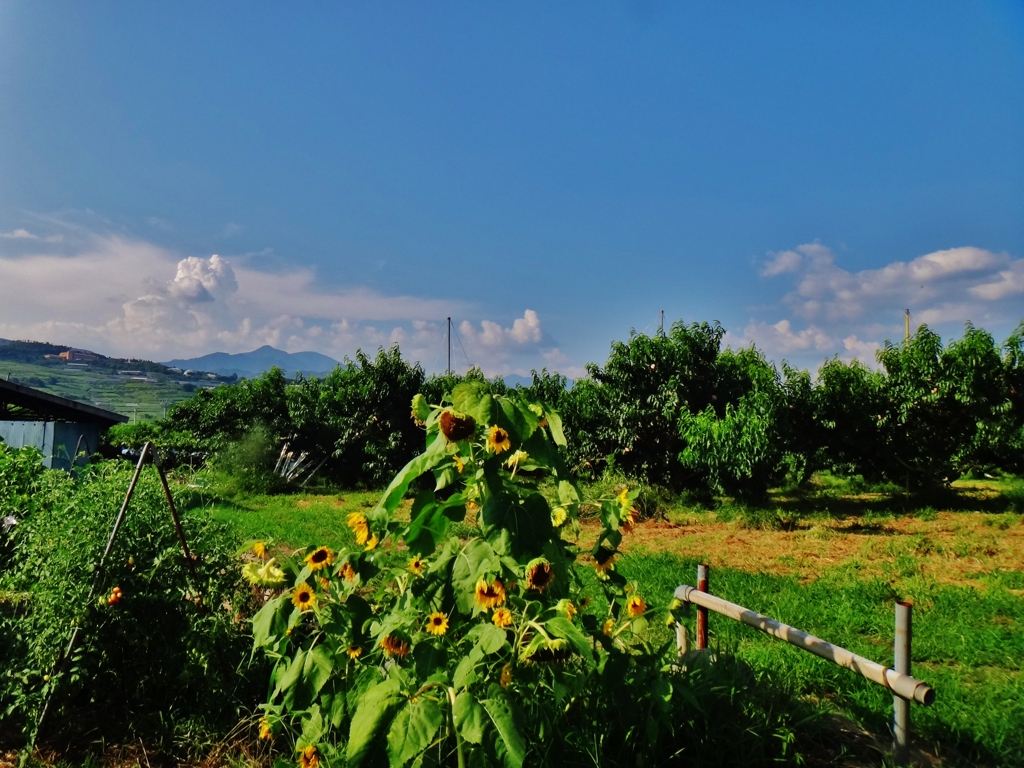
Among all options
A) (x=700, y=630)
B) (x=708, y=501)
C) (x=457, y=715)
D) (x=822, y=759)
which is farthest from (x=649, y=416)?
(x=457, y=715)

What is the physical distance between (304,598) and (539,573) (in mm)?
804

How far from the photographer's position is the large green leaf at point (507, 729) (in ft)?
5.04

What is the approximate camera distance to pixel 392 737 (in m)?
1.57

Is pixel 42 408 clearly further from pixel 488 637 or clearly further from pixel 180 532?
pixel 488 637

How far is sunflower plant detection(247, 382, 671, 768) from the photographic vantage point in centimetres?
165

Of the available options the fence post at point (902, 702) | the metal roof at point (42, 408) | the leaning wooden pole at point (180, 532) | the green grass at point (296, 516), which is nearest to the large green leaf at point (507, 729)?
the fence post at point (902, 702)

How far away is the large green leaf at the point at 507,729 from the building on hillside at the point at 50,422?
407 inches

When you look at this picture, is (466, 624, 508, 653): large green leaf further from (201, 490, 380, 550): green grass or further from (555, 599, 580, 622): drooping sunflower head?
(201, 490, 380, 550): green grass

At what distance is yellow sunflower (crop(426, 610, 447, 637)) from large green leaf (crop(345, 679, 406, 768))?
0.50ft

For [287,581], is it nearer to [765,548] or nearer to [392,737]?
[392,737]

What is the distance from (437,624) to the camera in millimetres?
1796

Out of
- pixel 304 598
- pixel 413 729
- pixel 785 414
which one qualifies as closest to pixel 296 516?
pixel 785 414

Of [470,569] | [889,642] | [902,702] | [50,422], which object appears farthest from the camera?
[50,422]

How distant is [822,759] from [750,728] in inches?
11.2
